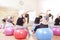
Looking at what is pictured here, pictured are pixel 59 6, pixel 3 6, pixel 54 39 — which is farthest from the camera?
pixel 3 6

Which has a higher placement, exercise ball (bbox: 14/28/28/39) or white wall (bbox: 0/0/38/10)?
white wall (bbox: 0/0/38/10)

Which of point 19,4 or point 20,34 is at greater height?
point 19,4

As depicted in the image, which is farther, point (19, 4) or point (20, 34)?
point (19, 4)

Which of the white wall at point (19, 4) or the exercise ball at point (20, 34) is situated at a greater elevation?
the white wall at point (19, 4)

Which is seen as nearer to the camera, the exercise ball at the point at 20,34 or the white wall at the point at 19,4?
the exercise ball at the point at 20,34

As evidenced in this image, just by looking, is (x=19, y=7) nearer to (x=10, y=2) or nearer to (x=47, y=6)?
(x=10, y=2)

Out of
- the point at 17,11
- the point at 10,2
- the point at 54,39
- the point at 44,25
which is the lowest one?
the point at 54,39

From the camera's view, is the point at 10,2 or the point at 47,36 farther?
the point at 10,2

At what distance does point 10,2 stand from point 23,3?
685 mm

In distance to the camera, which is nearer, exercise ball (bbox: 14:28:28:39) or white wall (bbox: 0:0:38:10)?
exercise ball (bbox: 14:28:28:39)

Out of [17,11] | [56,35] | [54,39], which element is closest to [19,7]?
[17,11]

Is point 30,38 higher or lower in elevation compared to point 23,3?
lower

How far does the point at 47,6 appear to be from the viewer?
7.49 metres

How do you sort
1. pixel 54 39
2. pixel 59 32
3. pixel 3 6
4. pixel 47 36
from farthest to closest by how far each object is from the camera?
pixel 3 6, pixel 59 32, pixel 54 39, pixel 47 36
